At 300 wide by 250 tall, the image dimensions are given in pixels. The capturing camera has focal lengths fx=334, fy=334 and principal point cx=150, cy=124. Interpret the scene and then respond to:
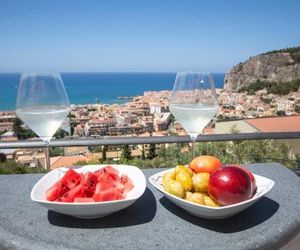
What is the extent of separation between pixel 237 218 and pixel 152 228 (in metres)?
0.21

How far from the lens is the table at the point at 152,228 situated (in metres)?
0.71

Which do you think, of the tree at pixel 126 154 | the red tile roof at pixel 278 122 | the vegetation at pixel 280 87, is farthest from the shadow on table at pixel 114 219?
the vegetation at pixel 280 87

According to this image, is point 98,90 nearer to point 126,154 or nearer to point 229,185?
point 126,154

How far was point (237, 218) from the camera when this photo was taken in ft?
2.67

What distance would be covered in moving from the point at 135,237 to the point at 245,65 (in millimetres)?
29598

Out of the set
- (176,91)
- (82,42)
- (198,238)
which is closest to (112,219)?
(198,238)

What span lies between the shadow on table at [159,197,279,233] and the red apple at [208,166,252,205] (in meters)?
0.06

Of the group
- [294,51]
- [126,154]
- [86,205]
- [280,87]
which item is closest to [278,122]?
[126,154]

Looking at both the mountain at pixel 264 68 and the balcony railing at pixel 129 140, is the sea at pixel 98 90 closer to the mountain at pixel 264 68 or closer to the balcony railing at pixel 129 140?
the balcony railing at pixel 129 140

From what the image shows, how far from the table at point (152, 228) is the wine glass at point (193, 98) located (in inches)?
11.2

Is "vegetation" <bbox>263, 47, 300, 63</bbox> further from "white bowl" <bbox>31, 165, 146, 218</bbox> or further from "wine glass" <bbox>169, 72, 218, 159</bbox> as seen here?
"white bowl" <bbox>31, 165, 146, 218</bbox>

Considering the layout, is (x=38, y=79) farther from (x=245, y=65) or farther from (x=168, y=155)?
(x=245, y=65)

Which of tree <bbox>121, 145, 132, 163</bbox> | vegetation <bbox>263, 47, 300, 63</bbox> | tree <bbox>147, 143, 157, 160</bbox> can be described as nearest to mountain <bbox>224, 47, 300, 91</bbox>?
vegetation <bbox>263, 47, 300, 63</bbox>

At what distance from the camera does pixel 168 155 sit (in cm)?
279
